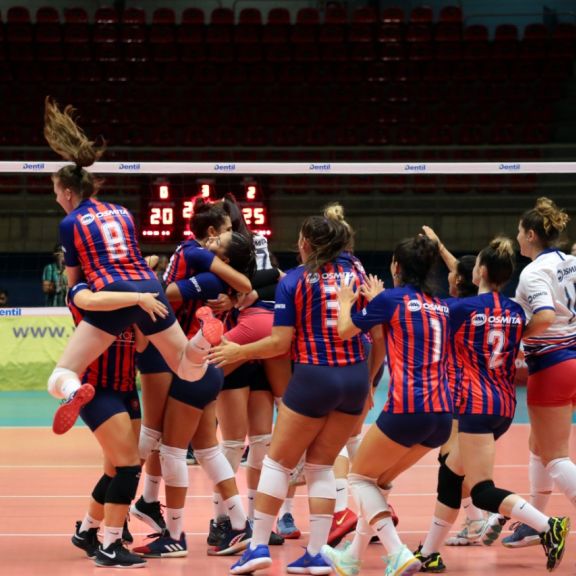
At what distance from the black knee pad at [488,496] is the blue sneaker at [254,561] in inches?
41.9

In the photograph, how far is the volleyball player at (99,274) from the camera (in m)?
4.85

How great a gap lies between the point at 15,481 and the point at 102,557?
107 inches

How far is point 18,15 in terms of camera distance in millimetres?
18969

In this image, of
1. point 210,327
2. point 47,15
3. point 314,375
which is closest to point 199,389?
point 210,327

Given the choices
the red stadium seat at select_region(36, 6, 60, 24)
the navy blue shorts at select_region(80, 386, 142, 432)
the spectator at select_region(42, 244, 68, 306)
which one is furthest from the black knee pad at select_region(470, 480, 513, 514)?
the red stadium seat at select_region(36, 6, 60, 24)

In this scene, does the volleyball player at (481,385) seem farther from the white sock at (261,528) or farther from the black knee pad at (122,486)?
the black knee pad at (122,486)

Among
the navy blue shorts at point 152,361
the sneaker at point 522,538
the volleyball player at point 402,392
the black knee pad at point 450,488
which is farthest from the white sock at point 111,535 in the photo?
the sneaker at point 522,538

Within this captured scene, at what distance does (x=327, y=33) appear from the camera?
18938 mm

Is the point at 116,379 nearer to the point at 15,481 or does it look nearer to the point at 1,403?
the point at 15,481

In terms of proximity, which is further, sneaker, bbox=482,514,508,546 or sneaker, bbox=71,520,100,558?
sneaker, bbox=482,514,508,546

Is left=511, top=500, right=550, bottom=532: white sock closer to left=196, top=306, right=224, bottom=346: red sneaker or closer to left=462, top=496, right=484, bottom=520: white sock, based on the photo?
left=462, top=496, right=484, bottom=520: white sock

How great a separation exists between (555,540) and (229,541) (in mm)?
1748

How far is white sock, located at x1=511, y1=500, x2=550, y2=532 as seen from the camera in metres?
4.71

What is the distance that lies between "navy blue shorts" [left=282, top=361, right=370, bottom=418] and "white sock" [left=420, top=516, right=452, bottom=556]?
2.62ft
